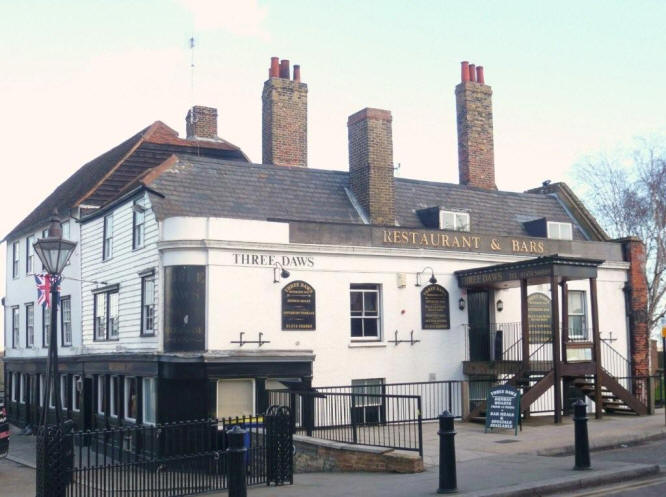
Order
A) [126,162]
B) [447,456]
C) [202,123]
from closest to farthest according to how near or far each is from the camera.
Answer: [447,456] < [126,162] < [202,123]

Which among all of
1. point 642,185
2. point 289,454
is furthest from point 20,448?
point 642,185

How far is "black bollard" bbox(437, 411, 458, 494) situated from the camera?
478 inches

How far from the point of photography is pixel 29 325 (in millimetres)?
38438

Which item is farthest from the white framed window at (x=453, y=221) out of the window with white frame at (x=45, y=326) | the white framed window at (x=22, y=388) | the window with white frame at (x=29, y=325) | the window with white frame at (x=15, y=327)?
the window with white frame at (x=15, y=327)

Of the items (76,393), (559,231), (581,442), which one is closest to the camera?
(581,442)

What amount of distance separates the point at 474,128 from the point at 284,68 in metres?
7.15

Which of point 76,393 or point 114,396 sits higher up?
point 114,396

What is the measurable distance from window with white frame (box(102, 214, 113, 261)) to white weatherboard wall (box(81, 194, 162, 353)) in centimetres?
28

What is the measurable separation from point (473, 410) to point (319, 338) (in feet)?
15.1

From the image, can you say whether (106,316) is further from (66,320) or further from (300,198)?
(300,198)

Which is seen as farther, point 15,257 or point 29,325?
point 15,257

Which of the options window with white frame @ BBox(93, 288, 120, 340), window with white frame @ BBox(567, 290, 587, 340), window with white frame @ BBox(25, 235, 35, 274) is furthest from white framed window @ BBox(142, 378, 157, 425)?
window with white frame @ BBox(25, 235, 35, 274)

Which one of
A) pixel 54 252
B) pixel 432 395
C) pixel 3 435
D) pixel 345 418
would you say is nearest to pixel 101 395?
pixel 3 435

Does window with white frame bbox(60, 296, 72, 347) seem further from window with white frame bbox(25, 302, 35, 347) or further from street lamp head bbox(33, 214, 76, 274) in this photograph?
street lamp head bbox(33, 214, 76, 274)
